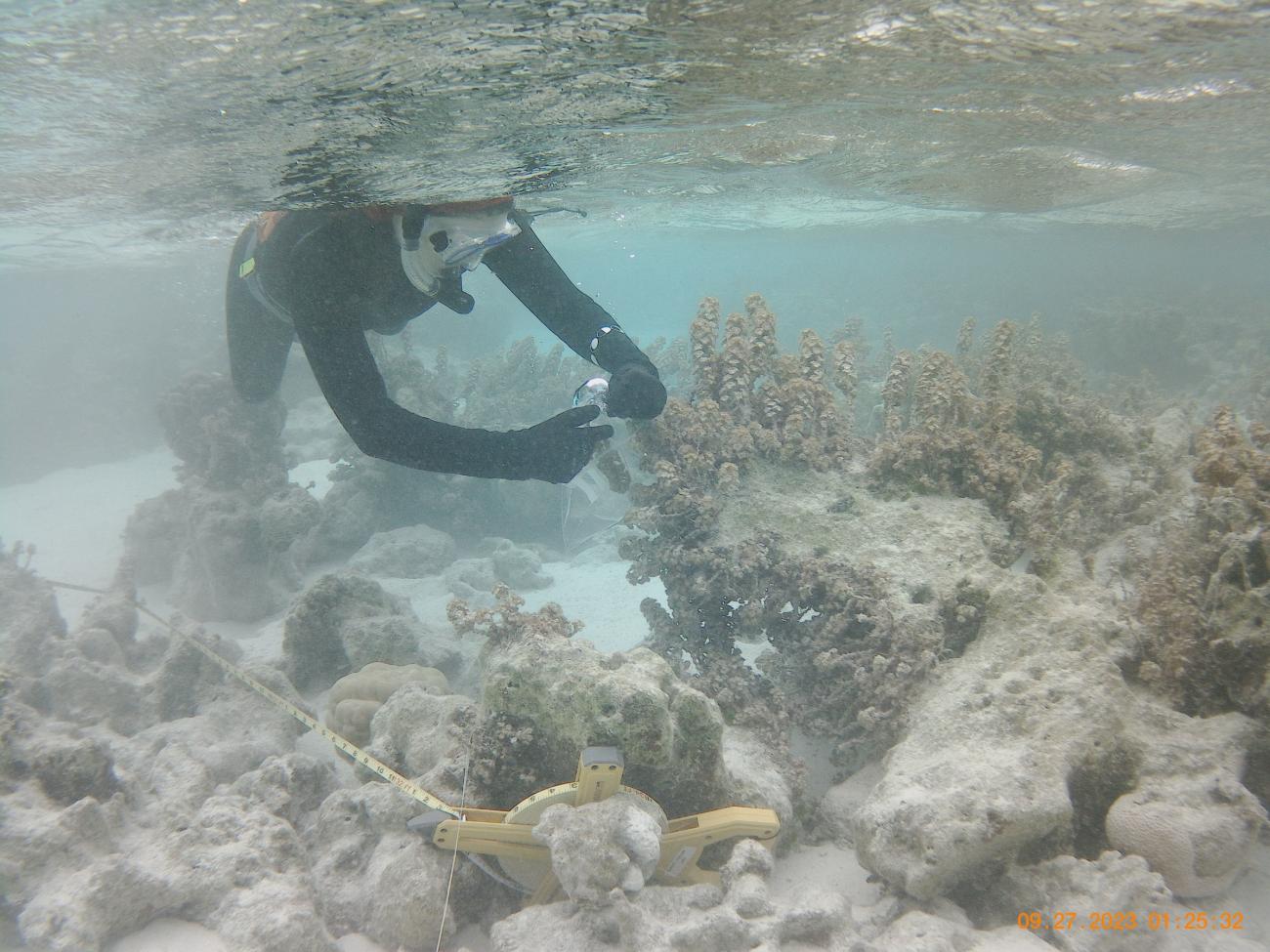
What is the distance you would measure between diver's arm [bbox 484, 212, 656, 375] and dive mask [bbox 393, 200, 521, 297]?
58 cm

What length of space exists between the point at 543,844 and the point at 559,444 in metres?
2.31

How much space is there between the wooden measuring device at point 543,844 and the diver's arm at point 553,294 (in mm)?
3323

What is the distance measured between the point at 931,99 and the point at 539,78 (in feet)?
18.1

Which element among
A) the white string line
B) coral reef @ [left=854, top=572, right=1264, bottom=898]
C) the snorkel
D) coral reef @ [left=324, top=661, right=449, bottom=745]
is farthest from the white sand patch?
coral reef @ [left=854, top=572, right=1264, bottom=898]

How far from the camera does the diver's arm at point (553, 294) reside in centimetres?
510

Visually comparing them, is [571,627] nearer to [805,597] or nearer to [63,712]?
[805,597]

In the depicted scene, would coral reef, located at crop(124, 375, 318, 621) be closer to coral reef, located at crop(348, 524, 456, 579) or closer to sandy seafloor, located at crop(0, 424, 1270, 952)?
sandy seafloor, located at crop(0, 424, 1270, 952)

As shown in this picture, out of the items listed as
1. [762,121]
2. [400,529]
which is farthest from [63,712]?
[762,121]

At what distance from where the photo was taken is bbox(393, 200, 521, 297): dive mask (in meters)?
4.36

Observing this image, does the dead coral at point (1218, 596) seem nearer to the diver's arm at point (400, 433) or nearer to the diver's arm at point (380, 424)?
the diver's arm at point (400, 433)

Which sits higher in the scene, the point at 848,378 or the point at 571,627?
the point at 848,378

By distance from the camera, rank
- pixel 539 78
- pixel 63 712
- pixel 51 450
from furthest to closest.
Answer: pixel 51 450 → pixel 63 712 → pixel 539 78

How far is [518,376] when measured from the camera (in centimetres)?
1625
